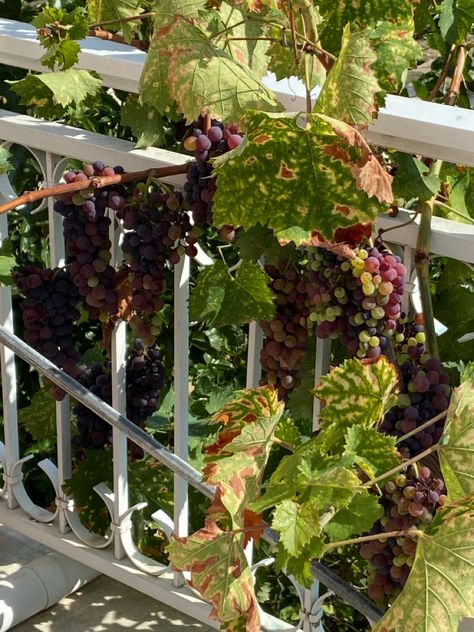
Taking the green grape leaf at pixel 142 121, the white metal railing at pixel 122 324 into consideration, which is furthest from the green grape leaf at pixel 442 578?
the green grape leaf at pixel 142 121

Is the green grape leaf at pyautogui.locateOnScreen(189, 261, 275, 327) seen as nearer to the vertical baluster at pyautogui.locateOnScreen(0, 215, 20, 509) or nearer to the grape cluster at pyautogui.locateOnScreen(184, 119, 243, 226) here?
the grape cluster at pyautogui.locateOnScreen(184, 119, 243, 226)

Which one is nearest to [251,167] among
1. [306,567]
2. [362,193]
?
[362,193]

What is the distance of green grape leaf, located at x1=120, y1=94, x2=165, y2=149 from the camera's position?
6.28ft

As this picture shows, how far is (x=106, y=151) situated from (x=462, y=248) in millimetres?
654

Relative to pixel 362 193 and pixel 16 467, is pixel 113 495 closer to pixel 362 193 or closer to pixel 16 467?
pixel 16 467

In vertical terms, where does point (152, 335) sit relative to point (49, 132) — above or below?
below

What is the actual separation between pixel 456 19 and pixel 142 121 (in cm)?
51

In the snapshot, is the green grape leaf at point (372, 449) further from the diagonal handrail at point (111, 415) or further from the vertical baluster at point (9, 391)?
the vertical baluster at point (9, 391)

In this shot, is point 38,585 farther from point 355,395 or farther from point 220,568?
point 355,395

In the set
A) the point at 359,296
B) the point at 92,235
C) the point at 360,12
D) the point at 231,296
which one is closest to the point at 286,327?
the point at 231,296

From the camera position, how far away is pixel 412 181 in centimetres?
164

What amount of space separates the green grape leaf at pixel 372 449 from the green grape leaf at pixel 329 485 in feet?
0.14

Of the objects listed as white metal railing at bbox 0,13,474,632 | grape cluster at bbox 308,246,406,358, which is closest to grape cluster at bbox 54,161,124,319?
white metal railing at bbox 0,13,474,632

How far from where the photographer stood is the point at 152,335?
1.97m
